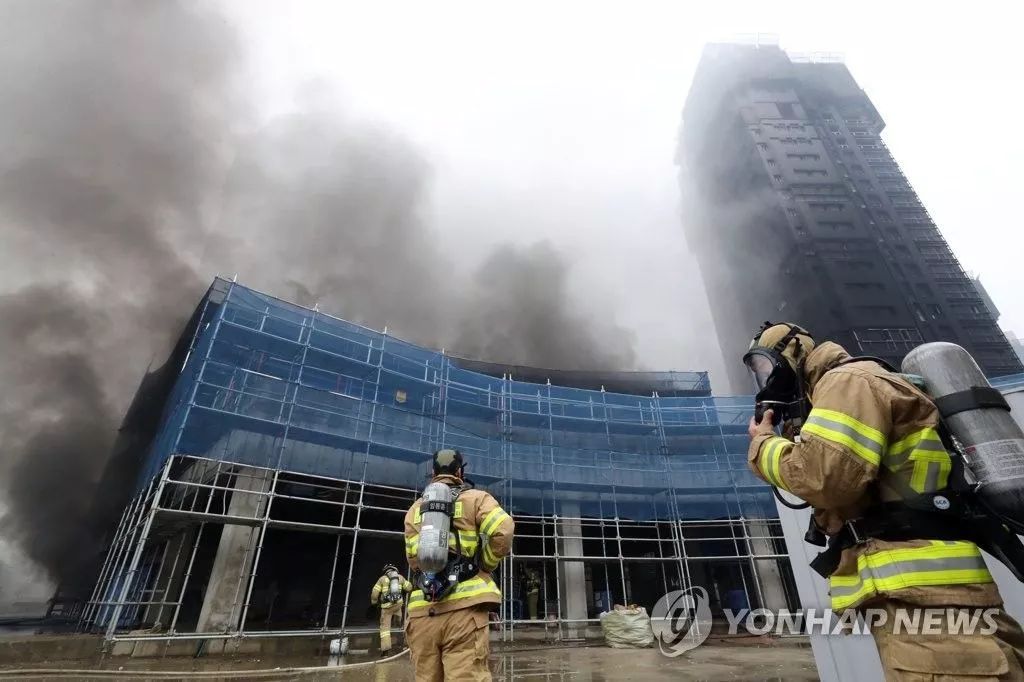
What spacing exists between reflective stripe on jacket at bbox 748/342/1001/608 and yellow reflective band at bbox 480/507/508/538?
1.62 m

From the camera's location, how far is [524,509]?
46.7ft

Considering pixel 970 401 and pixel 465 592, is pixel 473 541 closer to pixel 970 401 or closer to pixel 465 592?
pixel 465 592

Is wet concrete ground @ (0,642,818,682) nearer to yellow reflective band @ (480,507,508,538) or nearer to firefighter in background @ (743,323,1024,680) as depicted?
yellow reflective band @ (480,507,508,538)

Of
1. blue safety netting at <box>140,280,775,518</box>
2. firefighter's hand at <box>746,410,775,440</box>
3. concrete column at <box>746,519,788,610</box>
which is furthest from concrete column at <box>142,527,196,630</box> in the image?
concrete column at <box>746,519,788,610</box>

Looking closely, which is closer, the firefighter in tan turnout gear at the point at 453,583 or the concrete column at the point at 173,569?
the firefighter in tan turnout gear at the point at 453,583

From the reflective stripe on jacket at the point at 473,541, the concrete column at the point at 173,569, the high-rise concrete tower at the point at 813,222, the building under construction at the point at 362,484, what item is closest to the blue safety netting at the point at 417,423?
the building under construction at the point at 362,484

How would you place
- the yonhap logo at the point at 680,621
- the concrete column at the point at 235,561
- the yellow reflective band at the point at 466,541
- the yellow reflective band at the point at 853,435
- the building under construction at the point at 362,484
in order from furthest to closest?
the yonhap logo at the point at 680,621, the building under construction at the point at 362,484, the concrete column at the point at 235,561, the yellow reflective band at the point at 466,541, the yellow reflective band at the point at 853,435

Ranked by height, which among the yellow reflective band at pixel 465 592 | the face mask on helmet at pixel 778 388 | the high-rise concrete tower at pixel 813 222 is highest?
the high-rise concrete tower at pixel 813 222

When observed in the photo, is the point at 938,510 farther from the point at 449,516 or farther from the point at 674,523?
the point at 674,523

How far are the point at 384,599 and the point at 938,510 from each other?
28.0 ft

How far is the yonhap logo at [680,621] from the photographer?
401 inches

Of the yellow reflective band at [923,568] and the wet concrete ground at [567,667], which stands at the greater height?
the yellow reflective band at [923,568]

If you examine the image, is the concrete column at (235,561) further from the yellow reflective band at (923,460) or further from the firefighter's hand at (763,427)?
the yellow reflective band at (923,460)

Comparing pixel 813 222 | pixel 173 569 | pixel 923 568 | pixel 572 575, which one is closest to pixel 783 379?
pixel 923 568
